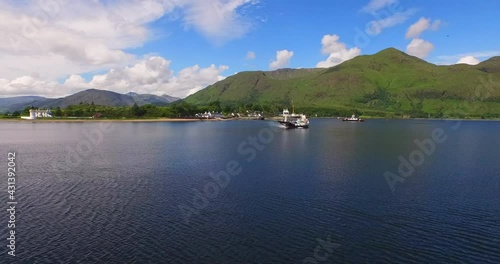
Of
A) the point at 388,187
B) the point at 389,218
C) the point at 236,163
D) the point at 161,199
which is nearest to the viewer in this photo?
the point at 389,218

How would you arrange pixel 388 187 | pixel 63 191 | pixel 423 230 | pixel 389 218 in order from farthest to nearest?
pixel 388 187 < pixel 63 191 < pixel 389 218 < pixel 423 230

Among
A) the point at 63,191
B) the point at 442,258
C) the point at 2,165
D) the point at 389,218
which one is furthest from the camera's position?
the point at 2,165

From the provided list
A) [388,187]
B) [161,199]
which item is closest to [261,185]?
[161,199]

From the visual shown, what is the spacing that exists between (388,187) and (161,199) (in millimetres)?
37224

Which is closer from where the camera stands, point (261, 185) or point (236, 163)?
point (261, 185)

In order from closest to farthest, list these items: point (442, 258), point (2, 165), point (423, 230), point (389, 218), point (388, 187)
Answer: point (442, 258) → point (423, 230) → point (389, 218) → point (388, 187) → point (2, 165)

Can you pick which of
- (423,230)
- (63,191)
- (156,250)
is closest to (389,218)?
(423,230)

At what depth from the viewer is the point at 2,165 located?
75.6 m

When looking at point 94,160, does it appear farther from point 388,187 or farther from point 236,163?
point 388,187

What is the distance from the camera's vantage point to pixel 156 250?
32.9 meters

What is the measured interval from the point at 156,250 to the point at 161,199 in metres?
17.6

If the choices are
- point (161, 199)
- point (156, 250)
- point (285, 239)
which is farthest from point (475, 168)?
point (156, 250)

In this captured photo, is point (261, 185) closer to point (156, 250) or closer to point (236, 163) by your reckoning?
Answer: point (236, 163)

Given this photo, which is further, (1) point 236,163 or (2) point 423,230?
(1) point 236,163
